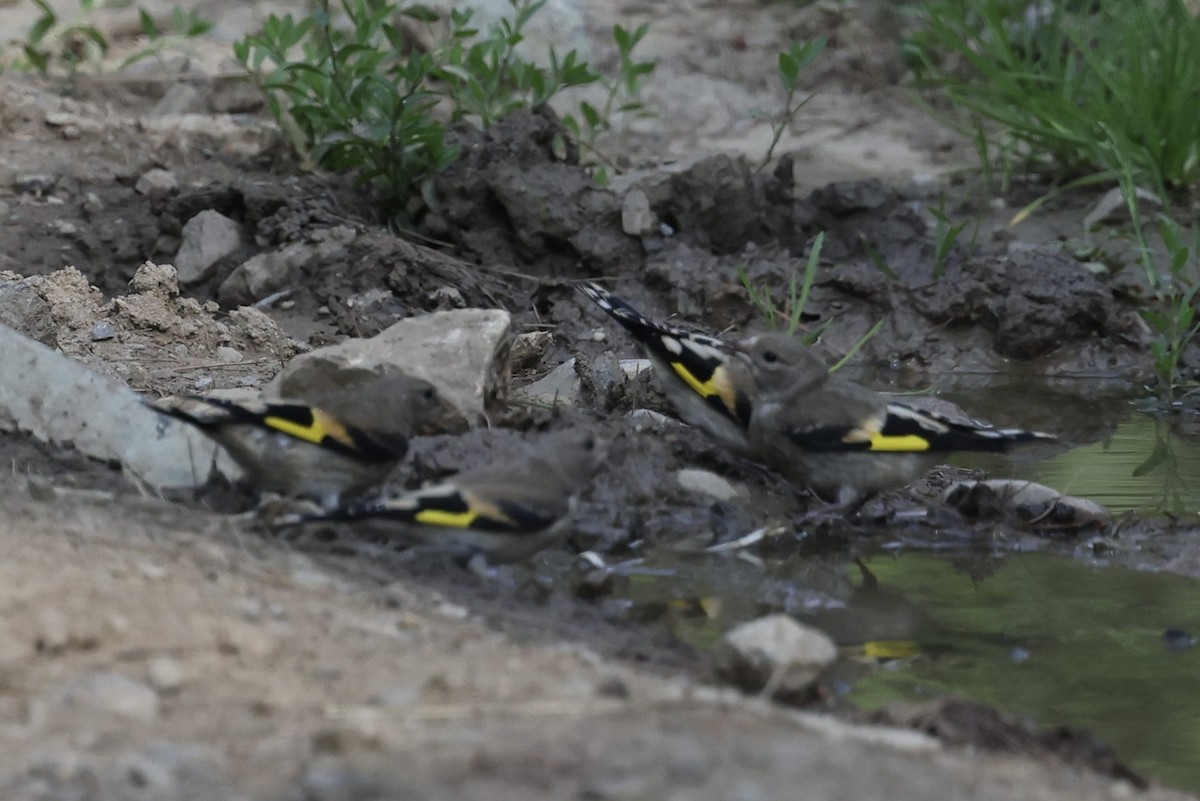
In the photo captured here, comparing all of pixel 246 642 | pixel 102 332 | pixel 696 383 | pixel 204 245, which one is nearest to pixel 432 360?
pixel 696 383

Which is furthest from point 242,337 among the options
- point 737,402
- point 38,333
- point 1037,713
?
point 1037,713

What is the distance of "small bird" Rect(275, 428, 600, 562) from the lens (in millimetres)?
4543

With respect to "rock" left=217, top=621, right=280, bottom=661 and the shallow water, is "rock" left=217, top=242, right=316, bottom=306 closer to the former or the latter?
the shallow water

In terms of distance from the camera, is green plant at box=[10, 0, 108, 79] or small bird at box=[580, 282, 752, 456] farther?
green plant at box=[10, 0, 108, 79]

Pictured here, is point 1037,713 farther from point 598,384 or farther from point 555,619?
point 598,384

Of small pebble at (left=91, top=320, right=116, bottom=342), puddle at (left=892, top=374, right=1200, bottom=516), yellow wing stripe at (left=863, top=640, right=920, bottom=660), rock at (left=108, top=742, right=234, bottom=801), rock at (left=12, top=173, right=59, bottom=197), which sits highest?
rock at (left=108, top=742, right=234, bottom=801)

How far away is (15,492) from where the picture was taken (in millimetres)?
4938

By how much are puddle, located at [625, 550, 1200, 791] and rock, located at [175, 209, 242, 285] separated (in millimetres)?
3512

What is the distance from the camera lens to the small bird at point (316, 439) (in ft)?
16.1

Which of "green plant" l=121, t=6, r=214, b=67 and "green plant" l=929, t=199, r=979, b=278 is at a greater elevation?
"green plant" l=121, t=6, r=214, b=67

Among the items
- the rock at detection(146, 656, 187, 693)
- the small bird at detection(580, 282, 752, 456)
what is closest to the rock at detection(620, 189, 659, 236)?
the small bird at detection(580, 282, 752, 456)

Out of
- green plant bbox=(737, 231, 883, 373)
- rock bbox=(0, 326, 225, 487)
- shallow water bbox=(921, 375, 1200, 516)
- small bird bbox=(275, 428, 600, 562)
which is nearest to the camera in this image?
small bird bbox=(275, 428, 600, 562)

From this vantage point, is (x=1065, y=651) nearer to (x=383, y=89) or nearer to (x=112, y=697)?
(x=112, y=697)

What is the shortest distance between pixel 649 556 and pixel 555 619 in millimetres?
1067
